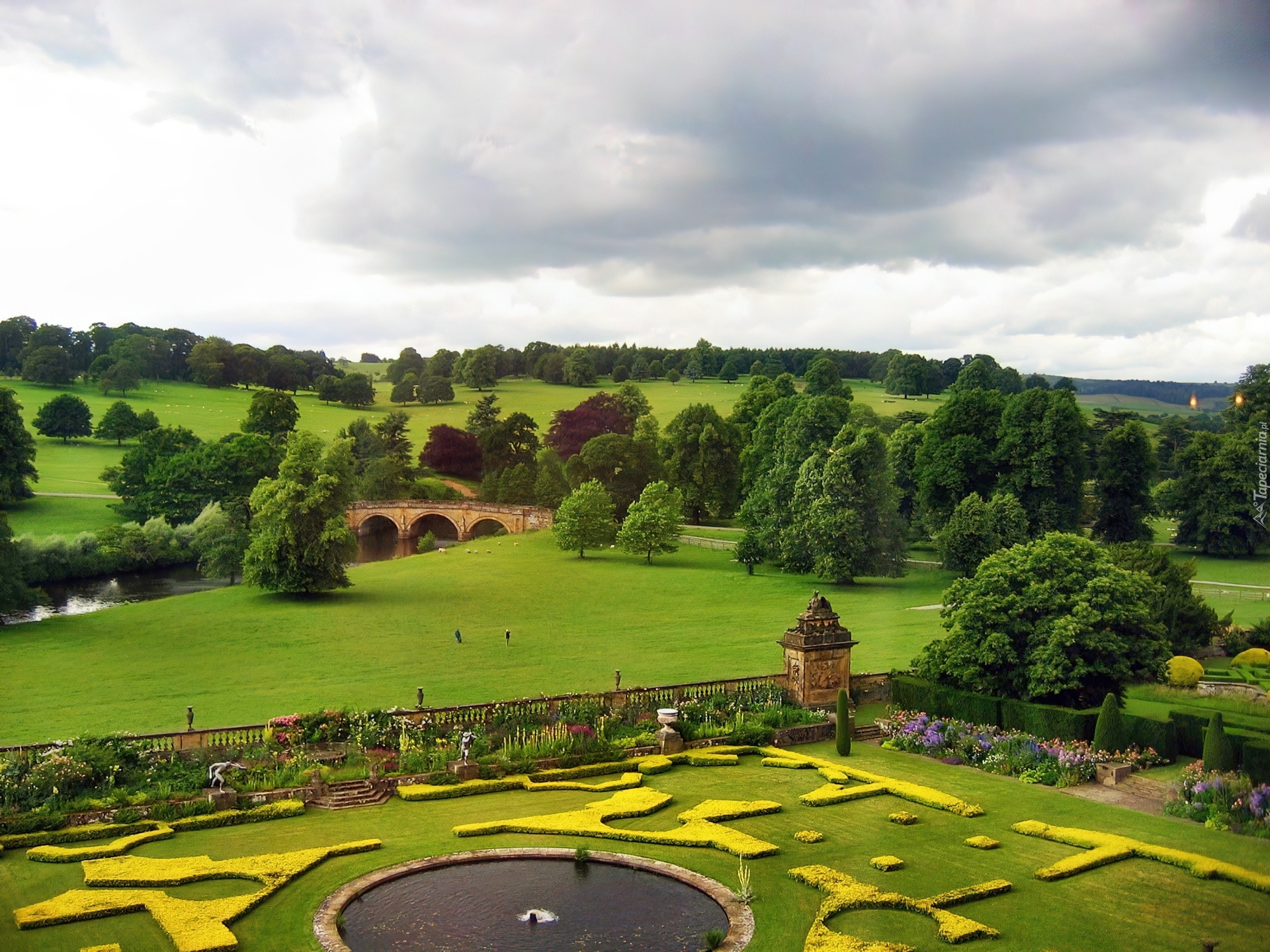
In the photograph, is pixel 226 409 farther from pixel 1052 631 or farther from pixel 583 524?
pixel 1052 631

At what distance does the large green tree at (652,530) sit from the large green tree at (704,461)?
1209 centimetres

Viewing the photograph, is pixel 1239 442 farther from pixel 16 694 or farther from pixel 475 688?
pixel 16 694

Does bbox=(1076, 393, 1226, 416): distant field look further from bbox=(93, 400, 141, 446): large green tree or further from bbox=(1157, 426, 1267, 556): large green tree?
bbox=(93, 400, 141, 446): large green tree

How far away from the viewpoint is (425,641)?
5119cm

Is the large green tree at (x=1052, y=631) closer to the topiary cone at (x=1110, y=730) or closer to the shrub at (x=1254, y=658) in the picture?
the topiary cone at (x=1110, y=730)

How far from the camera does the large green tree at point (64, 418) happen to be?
10094 cm

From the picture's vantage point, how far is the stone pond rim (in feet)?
56.0

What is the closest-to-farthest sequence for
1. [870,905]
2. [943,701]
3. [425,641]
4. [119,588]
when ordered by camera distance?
[870,905]
[943,701]
[425,641]
[119,588]

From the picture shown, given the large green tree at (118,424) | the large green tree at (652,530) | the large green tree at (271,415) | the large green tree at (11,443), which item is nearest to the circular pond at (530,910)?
the large green tree at (11,443)

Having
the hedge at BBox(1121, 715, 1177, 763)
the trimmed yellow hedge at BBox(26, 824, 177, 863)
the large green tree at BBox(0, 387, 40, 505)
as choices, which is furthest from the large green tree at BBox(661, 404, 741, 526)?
the trimmed yellow hedge at BBox(26, 824, 177, 863)

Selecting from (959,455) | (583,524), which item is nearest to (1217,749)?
(959,455)

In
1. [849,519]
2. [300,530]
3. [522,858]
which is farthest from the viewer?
[849,519]

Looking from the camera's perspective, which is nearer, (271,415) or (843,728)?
(843,728)

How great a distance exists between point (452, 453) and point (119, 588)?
1784 inches
